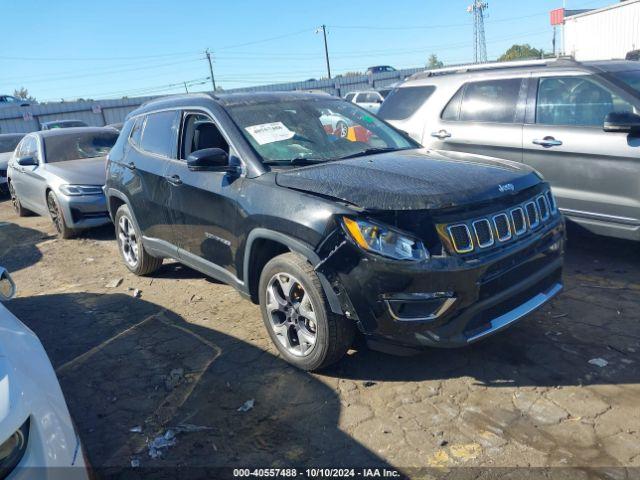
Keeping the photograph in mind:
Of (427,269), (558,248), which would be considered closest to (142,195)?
(427,269)

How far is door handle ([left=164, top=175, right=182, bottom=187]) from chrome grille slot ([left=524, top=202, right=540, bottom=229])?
270 centimetres

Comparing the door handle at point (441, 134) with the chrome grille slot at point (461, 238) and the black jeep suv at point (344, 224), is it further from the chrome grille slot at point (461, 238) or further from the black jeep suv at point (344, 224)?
the chrome grille slot at point (461, 238)

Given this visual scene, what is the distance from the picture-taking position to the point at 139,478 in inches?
108

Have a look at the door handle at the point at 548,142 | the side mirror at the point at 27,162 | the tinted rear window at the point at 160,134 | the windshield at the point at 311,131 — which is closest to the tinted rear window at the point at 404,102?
the door handle at the point at 548,142

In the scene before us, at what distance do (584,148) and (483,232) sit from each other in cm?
259

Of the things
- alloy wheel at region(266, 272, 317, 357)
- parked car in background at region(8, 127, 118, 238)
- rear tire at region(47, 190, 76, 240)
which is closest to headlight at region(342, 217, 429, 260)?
alloy wheel at region(266, 272, 317, 357)

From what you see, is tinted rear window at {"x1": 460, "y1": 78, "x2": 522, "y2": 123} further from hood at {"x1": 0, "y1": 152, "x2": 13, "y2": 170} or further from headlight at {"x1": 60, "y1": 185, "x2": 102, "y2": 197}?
hood at {"x1": 0, "y1": 152, "x2": 13, "y2": 170}

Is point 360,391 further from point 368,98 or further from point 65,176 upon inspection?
point 368,98

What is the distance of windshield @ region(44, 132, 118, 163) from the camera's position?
336 inches

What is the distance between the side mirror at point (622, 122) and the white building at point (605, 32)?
20.3 metres

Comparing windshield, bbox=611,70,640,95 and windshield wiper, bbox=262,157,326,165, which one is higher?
windshield, bbox=611,70,640,95

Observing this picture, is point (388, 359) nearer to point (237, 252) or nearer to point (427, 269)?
point (427, 269)

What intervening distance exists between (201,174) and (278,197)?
1037 millimetres

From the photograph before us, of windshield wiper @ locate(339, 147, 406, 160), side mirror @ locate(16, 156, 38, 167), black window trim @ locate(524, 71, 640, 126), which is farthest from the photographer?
side mirror @ locate(16, 156, 38, 167)
